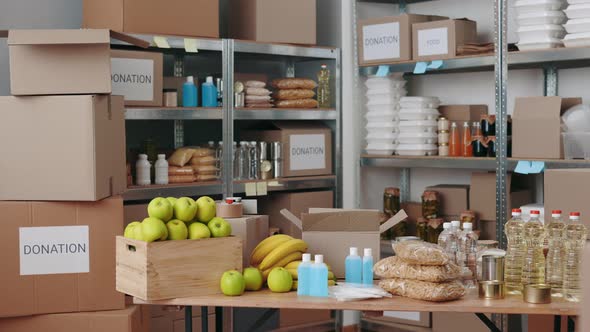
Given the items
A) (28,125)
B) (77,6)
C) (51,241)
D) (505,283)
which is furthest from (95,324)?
(77,6)

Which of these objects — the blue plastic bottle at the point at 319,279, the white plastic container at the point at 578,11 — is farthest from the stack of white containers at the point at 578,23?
the blue plastic bottle at the point at 319,279

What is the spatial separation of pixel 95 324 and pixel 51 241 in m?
0.39

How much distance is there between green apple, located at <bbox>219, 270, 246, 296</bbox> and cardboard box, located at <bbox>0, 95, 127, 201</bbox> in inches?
32.3

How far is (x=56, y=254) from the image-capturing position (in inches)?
142

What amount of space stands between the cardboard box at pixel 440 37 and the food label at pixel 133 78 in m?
1.45

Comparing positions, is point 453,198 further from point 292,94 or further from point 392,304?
point 392,304

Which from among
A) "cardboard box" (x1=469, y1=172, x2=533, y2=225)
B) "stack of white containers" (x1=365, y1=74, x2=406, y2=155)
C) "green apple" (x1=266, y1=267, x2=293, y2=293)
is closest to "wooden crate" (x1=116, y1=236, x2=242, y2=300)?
"green apple" (x1=266, y1=267, x2=293, y2=293)

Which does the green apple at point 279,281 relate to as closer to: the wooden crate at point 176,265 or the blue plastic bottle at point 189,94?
the wooden crate at point 176,265

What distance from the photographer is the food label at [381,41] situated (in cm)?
498

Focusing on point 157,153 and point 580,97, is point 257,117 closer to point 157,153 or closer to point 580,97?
point 157,153

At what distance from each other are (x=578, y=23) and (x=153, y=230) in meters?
2.40

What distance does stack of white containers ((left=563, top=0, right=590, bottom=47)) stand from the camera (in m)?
4.17

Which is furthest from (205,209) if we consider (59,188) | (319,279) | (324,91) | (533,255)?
(324,91)

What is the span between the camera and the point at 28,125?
3.54 m
